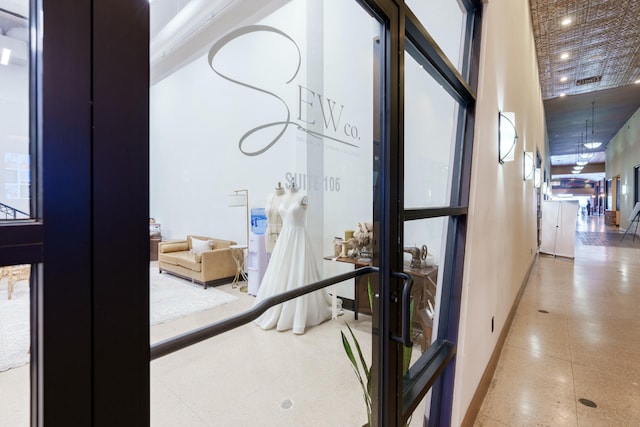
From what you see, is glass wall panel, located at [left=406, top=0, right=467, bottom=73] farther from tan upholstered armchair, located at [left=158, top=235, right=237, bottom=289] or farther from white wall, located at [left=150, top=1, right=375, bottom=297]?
tan upholstered armchair, located at [left=158, top=235, right=237, bottom=289]

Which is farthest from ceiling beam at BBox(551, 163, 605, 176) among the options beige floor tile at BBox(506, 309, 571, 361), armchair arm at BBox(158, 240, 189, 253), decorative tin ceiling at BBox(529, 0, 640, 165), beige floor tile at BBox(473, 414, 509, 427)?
armchair arm at BBox(158, 240, 189, 253)

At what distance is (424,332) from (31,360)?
7.02 feet

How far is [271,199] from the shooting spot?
4.08 m

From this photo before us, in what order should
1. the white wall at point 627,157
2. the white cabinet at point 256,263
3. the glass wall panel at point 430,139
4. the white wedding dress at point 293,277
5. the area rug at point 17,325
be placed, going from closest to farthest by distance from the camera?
the area rug at point 17,325
the glass wall panel at point 430,139
the white wedding dress at point 293,277
the white cabinet at point 256,263
the white wall at point 627,157

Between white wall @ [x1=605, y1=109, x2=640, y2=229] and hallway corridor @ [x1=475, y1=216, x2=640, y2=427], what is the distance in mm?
8852

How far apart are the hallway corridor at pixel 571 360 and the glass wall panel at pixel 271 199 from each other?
129cm

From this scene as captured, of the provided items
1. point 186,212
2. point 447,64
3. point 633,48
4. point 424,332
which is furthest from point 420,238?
point 633,48

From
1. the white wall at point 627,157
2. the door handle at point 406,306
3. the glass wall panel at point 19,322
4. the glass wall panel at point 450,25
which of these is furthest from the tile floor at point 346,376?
the white wall at point 627,157

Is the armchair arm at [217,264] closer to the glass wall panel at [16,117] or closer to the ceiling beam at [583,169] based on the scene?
the glass wall panel at [16,117]

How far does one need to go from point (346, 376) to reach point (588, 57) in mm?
7815

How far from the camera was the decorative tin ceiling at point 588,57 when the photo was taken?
484cm

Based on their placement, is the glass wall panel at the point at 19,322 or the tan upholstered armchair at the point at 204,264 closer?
the glass wall panel at the point at 19,322

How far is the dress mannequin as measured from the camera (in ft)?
13.1

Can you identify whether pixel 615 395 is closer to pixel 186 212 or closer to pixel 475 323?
pixel 475 323
